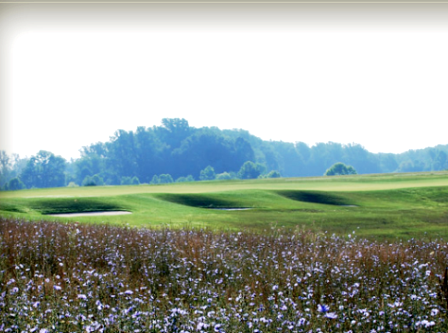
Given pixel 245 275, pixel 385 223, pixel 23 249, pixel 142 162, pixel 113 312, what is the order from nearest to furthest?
pixel 113 312 < pixel 245 275 < pixel 23 249 < pixel 385 223 < pixel 142 162

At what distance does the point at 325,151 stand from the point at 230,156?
160 feet

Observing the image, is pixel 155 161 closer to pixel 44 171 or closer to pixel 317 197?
pixel 44 171

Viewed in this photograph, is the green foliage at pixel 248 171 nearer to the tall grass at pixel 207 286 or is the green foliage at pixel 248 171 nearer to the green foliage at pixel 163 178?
the green foliage at pixel 163 178

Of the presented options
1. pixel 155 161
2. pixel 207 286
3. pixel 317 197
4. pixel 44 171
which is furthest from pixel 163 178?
pixel 207 286

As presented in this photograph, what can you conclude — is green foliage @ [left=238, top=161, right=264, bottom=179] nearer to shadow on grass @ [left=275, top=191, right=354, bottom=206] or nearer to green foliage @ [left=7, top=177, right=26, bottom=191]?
green foliage @ [left=7, top=177, right=26, bottom=191]

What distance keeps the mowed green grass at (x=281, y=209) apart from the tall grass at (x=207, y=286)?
14.2 feet

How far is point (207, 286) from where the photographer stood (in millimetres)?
7520

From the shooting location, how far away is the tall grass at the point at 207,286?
189 inches

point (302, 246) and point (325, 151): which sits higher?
point (325, 151)

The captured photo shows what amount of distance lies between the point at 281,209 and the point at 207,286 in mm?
17506

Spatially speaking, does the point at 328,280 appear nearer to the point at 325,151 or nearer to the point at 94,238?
the point at 94,238

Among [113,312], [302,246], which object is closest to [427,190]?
[302,246]

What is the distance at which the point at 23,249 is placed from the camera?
426 inches

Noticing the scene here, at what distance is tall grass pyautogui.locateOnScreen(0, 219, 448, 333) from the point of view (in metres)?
4.81
